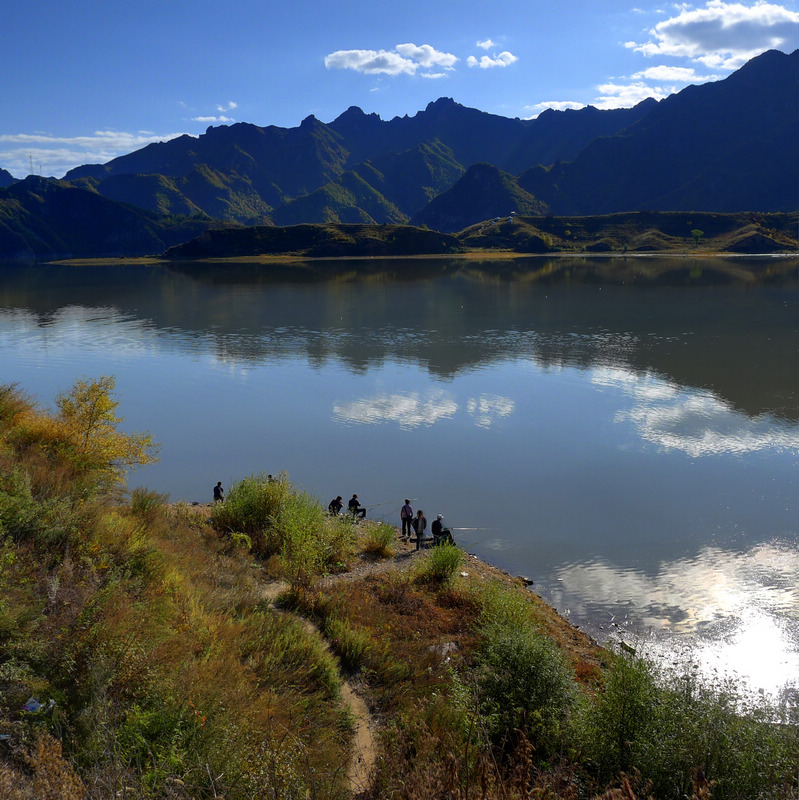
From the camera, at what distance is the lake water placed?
16.5m

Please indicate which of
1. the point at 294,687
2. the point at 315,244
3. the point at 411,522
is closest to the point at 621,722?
the point at 294,687

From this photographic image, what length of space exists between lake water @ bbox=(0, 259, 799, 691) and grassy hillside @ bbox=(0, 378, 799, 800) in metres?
3.46

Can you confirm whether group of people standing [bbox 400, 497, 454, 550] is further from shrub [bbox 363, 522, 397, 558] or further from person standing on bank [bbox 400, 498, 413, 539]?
shrub [bbox 363, 522, 397, 558]

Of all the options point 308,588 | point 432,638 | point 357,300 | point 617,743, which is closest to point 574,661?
point 432,638

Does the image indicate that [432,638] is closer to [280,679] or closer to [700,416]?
[280,679]

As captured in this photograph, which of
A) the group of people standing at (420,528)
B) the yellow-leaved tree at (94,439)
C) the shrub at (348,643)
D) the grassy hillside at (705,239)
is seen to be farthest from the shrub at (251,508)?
the grassy hillside at (705,239)

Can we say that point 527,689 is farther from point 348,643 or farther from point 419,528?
point 419,528

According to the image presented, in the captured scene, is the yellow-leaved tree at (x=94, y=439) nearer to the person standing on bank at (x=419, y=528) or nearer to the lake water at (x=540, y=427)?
the lake water at (x=540, y=427)

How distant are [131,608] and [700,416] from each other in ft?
93.1

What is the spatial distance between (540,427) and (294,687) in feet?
73.1

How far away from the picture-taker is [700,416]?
2995cm

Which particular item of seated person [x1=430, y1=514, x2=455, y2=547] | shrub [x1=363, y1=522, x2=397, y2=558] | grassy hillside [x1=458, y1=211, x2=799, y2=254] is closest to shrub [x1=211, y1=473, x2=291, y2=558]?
shrub [x1=363, y1=522, x2=397, y2=558]

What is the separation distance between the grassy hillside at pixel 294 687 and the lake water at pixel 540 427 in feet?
11.3

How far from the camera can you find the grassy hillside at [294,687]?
21.9 ft
